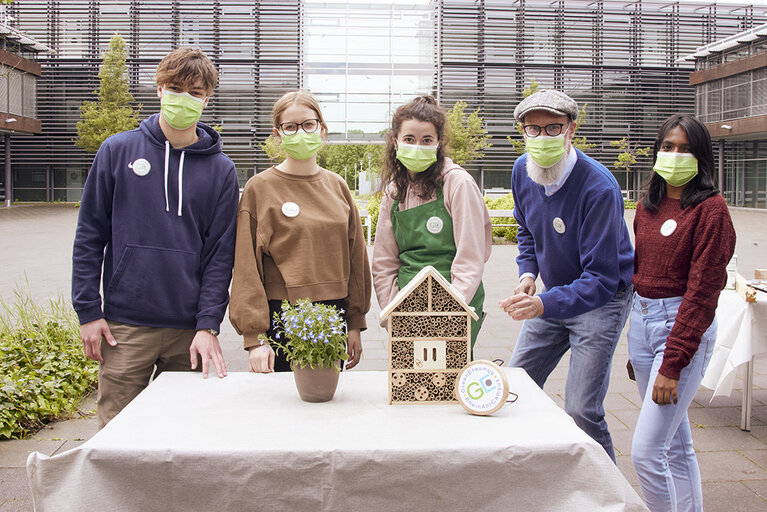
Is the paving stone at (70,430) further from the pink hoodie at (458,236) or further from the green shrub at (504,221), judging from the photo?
the green shrub at (504,221)

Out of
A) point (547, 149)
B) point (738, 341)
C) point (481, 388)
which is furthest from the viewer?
point (738, 341)

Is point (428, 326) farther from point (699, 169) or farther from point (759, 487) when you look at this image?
point (759, 487)

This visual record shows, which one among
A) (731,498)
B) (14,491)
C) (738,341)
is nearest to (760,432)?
(738,341)

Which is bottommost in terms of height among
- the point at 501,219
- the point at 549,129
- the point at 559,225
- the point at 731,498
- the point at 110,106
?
the point at 731,498

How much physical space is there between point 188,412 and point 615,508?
4.41 feet

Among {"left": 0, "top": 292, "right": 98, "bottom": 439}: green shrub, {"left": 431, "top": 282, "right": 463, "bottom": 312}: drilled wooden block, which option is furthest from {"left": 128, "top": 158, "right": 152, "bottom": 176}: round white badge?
{"left": 0, "top": 292, "right": 98, "bottom": 439}: green shrub

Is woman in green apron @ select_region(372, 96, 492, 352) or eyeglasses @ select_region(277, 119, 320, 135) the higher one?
eyeglasses @ select_region(277, 119, 320, 135)

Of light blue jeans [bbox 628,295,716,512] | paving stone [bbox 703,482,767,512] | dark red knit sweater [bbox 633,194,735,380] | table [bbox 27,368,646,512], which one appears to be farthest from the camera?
paving stone [bbox 703,482,767,512]

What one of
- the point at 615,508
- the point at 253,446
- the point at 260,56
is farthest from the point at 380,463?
the point at 260,56

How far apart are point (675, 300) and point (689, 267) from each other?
141 mm

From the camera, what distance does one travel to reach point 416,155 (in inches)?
117

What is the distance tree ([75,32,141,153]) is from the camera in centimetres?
3444

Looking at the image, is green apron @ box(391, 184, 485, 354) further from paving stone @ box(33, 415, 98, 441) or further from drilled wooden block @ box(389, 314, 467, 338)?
paving stone @ box(33, 415, 98, 441)

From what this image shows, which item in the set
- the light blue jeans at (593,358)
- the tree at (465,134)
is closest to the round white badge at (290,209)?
the light blue jeans at (593,358)
